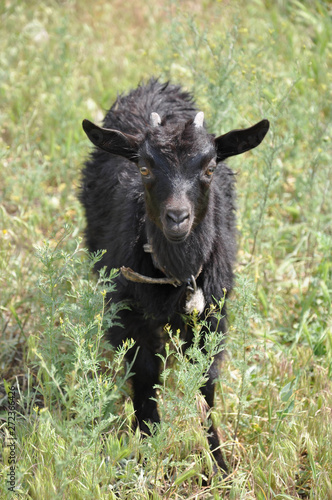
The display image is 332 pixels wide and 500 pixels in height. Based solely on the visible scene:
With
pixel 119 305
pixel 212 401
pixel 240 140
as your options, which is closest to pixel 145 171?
pixel 240 140

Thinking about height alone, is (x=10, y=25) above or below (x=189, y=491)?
above

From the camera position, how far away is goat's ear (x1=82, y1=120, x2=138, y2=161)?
11.5 ft

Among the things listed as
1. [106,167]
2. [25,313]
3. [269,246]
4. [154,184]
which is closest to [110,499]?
[154,184]

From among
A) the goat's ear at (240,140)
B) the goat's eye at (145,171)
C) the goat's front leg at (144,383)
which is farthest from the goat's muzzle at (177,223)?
the goat's front leg at (144,383)

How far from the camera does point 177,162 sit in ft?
11.0

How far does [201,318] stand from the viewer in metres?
3.70

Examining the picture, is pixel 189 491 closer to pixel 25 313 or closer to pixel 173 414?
pixel 173 414

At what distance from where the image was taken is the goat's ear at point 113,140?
3.49 metres

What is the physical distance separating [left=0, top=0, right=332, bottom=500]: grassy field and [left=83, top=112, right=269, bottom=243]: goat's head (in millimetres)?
456

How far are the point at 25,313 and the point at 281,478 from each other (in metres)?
2.32

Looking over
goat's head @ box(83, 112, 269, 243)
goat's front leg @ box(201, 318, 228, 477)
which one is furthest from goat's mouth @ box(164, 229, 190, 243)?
goat's front leg @ box(201, 318, 228, 477)

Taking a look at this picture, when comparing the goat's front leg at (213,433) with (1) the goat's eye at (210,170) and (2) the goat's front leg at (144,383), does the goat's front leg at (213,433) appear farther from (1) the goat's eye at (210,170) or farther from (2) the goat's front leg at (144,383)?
(1) the goat's eye at (210,170)

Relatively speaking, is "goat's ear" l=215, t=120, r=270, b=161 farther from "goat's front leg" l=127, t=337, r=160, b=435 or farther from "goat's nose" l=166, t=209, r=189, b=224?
"goat's front leg" l=127, t=337, r=160, b=435

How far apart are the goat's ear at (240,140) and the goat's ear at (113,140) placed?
510 mm
